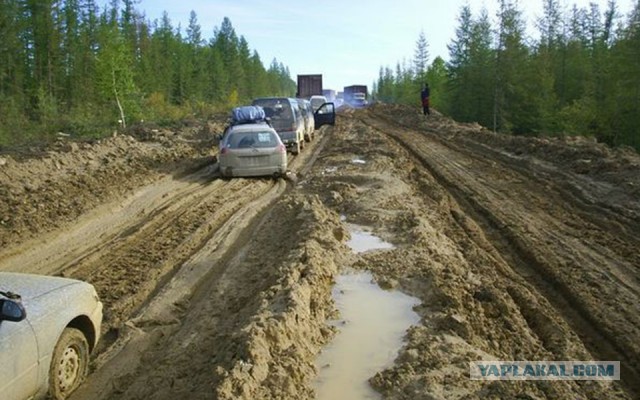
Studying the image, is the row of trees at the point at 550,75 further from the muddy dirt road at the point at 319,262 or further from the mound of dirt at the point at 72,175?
the mound of dirt at the point at 72,175

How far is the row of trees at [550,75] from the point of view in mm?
27844

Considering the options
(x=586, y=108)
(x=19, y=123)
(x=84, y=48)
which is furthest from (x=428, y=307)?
(x=84, y=48)

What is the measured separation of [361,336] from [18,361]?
3.02 meters

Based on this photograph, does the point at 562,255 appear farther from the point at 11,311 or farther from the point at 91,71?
the point at 91,71

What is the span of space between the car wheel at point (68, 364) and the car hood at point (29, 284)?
40 centimetres

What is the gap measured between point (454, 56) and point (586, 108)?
1880cm

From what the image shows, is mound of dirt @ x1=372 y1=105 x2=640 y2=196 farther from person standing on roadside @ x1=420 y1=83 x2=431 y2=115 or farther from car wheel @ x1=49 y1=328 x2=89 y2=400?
car wheel @ x1=49 y1=328 x2=89 y2=400

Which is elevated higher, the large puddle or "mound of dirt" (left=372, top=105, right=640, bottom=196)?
"mound of dirt" (left=372, top=105, right=640, bottom=196)

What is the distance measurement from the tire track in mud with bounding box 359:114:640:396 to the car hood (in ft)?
15.2

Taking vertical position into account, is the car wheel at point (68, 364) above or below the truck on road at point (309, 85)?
below

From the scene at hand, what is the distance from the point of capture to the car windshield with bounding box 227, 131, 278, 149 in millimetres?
14859

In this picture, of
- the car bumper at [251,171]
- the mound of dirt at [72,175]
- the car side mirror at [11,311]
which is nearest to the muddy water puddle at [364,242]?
the car side mirror at [11,311]

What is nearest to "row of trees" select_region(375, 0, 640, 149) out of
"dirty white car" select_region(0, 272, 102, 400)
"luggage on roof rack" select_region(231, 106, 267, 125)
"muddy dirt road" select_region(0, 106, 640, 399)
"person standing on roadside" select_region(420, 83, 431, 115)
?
"person standing on roadside" select_region(420, 83, 431, 115)

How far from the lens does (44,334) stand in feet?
13.0
